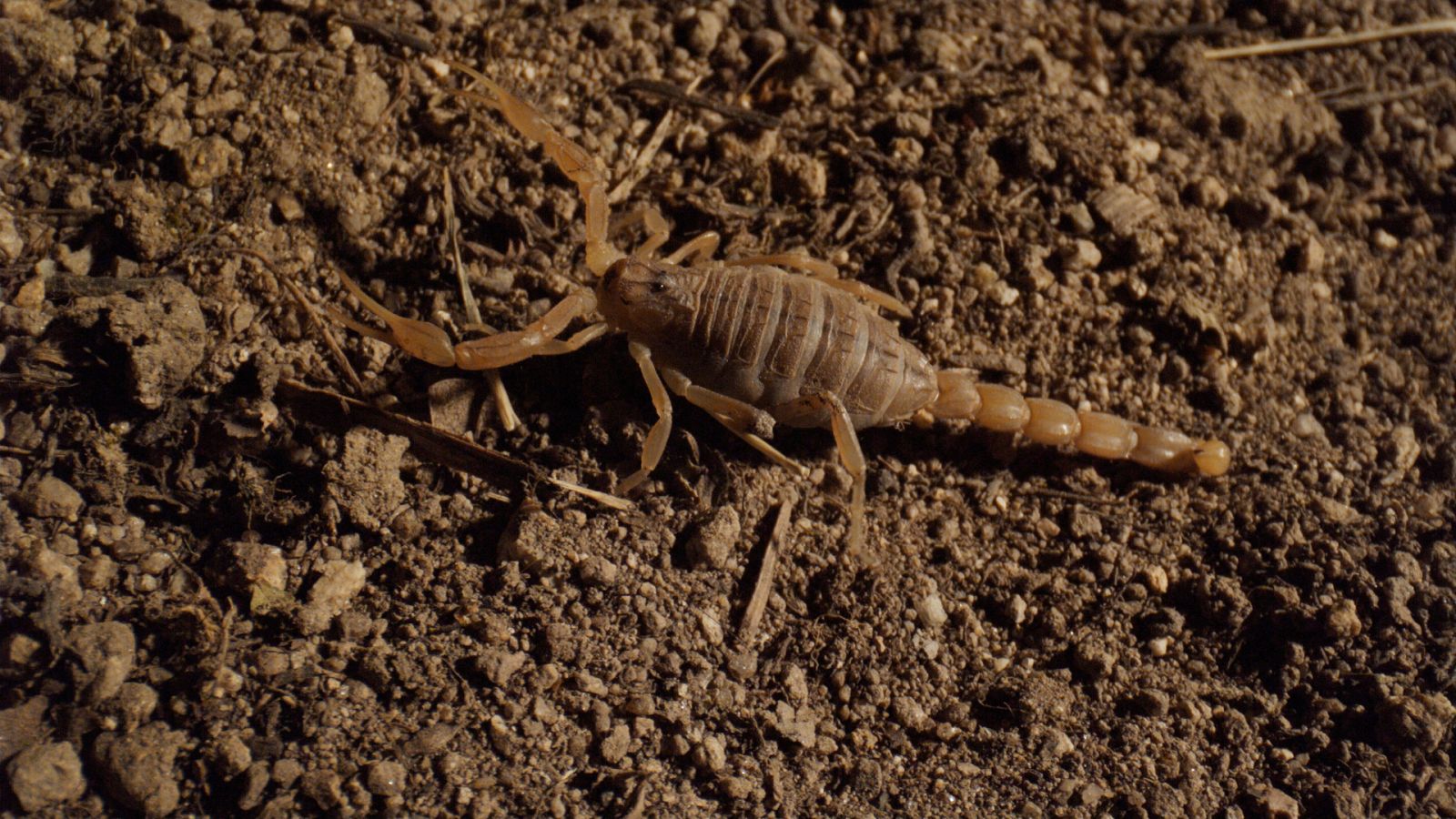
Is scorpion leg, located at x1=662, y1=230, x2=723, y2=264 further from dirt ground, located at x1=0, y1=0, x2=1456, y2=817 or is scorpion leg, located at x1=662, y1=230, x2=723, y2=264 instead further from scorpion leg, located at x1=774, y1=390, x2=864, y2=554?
scorpion leg, located at x1=774, y1=390, x2=864, y2=554

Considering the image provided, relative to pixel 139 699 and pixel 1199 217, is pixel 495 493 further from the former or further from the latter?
pixel 1199 217

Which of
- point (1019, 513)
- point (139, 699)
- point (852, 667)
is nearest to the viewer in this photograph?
point (139, 699)

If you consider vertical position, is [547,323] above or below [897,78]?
below

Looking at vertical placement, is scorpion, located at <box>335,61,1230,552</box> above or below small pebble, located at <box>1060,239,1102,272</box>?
below

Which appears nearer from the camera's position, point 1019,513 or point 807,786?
point 807,786

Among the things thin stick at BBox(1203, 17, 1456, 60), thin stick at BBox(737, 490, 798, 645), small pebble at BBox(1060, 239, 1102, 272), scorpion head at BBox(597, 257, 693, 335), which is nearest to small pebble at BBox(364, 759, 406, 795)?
thin stick at BBox(737, 490, 798, 645)

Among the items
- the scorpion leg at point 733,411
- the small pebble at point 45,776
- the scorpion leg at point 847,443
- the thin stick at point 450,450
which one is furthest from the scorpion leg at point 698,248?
the small pebble at point 45,776

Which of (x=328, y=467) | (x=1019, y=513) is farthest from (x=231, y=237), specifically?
(x=1019, y=513)
